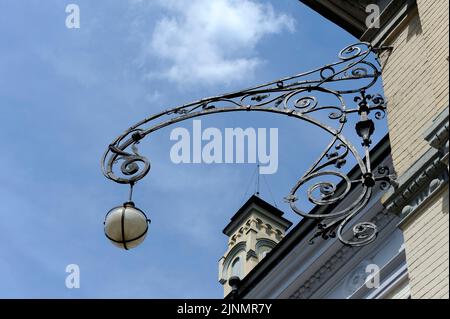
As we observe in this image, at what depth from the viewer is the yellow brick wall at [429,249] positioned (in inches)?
334

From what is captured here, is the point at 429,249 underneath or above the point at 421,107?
underneath

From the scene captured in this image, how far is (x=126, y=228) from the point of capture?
10.4 meters

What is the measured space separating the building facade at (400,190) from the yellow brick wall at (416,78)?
0.01 metres

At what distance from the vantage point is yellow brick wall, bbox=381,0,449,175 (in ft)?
32.4

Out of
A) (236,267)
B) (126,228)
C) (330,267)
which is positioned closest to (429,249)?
(126,228)

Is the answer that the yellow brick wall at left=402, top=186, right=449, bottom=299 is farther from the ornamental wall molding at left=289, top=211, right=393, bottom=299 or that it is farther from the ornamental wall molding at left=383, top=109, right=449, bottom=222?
the ornamental wall molding at left=289, top=211, right=393, bottom=299

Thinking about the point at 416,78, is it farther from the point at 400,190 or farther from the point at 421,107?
the point at 400,190

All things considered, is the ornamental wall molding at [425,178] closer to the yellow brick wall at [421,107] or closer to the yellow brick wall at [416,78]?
the yellow brick wall at [421,107]

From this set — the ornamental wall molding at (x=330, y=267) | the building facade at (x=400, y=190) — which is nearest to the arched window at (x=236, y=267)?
the building facade at (x=400, y=190)

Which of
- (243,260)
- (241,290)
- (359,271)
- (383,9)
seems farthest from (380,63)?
(243,260)

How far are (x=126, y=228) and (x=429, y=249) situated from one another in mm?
3141
